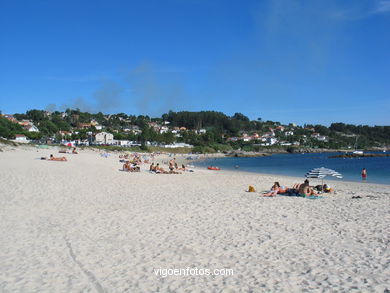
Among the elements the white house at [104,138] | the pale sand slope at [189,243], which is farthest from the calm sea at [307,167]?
the white house at [104,138]

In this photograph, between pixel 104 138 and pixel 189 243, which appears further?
pixel 104 138

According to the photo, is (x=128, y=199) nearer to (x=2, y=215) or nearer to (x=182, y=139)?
(x=2, y=215)

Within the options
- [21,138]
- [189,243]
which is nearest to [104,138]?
[21,138]

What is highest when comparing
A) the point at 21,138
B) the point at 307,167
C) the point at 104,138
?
the point at 104,138

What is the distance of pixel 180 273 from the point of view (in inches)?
217

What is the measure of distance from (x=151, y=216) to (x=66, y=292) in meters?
4.80

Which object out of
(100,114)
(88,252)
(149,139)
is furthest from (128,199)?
(100,114)

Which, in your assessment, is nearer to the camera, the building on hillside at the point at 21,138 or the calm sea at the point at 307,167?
the calm sea at the point at 307,167

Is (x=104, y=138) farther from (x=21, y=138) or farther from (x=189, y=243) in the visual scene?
(x=189, y=243)

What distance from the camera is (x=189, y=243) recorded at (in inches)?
279

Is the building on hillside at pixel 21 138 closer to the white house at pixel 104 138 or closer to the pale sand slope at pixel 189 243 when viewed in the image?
the white house at pixel 104 138

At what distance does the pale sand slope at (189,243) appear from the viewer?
5.13 meters

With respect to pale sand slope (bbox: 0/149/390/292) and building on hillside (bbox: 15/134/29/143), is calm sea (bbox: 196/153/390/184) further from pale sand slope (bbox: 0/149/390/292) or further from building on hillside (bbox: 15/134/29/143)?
building on hillside (bbox: 15/134/29/143)

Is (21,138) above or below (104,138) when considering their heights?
below
